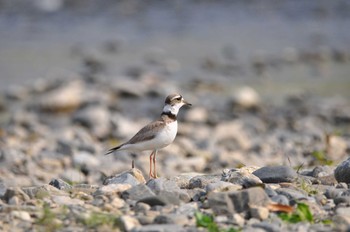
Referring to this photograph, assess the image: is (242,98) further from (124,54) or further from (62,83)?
(124,54)

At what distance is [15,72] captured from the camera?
21.0m

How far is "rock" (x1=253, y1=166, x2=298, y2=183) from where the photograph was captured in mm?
7082

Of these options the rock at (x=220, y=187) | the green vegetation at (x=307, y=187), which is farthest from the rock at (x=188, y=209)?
the green vegetation at (x=307, y=187)

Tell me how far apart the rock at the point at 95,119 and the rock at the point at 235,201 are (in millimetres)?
8165

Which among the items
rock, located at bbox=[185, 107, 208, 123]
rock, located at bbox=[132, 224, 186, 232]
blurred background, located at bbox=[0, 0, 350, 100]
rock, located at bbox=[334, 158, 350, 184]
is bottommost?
rock, located at bbox=[132, 224, 186, 232]

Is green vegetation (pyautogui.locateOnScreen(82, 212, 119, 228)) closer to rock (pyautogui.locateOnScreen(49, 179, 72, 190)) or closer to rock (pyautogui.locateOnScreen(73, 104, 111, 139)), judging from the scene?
rock (pyautogui.locateOnScreen(49, 179, 72, 190))

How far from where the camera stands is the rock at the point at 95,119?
14.2 m

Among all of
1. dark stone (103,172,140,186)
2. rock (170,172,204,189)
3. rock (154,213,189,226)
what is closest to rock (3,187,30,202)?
dark stone (103,172,140,186)

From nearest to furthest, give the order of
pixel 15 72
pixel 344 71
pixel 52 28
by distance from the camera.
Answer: pixel 344 71 → pixel 15 72 → pixel 52 28

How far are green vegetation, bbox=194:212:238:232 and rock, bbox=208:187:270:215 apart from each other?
24 centimetres

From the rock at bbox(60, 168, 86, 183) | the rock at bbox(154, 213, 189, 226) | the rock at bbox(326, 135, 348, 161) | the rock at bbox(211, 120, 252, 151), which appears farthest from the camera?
the rock at bbox(211, 120, 252, 151)

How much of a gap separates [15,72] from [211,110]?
7066mm

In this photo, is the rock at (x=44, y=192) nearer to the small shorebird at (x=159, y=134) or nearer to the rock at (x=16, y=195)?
the rock at (x=16, y=195)

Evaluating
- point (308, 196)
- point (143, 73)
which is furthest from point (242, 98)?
point (308, 196)
